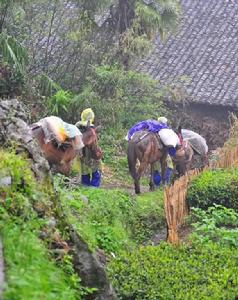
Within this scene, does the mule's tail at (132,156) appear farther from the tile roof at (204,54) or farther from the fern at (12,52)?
the tile roof at (204,54)

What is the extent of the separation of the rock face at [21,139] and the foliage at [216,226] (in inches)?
125

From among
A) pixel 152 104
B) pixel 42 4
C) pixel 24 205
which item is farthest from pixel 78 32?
pixel 24 205

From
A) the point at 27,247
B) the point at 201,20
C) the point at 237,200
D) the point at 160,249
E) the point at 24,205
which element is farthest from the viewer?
the point at 201,20

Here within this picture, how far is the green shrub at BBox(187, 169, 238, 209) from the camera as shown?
12.5m

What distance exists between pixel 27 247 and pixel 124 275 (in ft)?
10.1

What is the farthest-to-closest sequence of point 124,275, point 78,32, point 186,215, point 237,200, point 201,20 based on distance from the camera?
point 201,20
point 78,32
point 237,200
point 186,215
point 124,275

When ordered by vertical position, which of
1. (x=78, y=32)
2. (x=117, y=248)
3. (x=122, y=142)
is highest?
(x=78, y=32)

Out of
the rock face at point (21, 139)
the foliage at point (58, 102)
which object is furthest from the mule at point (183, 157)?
the rock face at point (21, 139)

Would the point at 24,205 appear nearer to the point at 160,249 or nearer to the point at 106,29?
Result: the point at 160,249

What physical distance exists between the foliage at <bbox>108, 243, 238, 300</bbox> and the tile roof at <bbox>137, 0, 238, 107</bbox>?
1414 centimetres

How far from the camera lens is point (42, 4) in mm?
18984

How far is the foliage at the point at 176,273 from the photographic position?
7473mm

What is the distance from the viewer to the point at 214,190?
1286 cm

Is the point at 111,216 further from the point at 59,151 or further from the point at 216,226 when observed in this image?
the point at 216,226
